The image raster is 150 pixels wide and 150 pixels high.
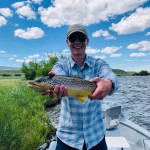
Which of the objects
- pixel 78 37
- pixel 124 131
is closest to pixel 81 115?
pixel 78 37

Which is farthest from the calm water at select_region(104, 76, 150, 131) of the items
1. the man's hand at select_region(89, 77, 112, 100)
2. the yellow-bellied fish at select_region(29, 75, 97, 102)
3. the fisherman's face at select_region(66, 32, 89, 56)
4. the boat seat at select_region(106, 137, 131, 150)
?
the man's hand at select_region(89, 77, 112, 100)

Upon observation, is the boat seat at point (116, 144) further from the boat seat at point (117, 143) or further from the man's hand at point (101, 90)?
the man's hand at point (101, 90)

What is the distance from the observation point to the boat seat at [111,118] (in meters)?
7.59

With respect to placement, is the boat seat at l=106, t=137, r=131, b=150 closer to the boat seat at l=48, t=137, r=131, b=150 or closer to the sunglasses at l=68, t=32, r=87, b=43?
the boat seat at l=48, t=137, r=131, b=150

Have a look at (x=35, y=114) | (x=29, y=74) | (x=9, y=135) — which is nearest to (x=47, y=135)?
(x=35, y=114)

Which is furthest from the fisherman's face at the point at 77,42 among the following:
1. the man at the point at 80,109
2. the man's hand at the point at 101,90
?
the man's hand at the point at 101,90

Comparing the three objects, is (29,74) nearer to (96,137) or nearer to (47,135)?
(47,135)

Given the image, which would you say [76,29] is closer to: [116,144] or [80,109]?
[80,109]

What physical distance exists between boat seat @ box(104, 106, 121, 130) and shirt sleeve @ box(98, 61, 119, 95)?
4450 mm

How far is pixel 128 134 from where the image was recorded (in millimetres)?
7676

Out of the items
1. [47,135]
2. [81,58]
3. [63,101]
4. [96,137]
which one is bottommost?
[47,135]

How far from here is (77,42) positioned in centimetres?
327

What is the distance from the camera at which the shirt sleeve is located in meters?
2.85

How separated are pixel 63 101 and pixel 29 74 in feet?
280
